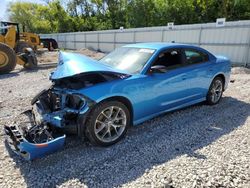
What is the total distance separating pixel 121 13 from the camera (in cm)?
3850

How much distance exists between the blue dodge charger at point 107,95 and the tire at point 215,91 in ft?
2.26

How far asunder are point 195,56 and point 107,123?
2.60 metres

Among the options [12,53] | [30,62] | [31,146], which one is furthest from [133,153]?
[30,62]

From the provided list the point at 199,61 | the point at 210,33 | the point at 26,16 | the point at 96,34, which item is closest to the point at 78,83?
the point at 199,61

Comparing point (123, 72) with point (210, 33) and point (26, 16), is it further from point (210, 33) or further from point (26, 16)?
point (26, 16)

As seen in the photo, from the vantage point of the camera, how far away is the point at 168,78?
175 inches

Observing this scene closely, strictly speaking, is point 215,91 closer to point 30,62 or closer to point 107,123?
point 107,123

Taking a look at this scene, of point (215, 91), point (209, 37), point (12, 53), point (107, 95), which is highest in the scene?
point (209, 37)

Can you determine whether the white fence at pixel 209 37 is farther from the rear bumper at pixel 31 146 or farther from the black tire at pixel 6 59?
the rear bumper at pixel 31 146

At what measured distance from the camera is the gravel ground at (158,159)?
2.97m

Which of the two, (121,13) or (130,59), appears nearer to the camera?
(130,59)

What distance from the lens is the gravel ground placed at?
297cm

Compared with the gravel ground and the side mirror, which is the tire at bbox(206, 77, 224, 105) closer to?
the gravel ground

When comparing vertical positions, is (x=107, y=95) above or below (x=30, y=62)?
above
